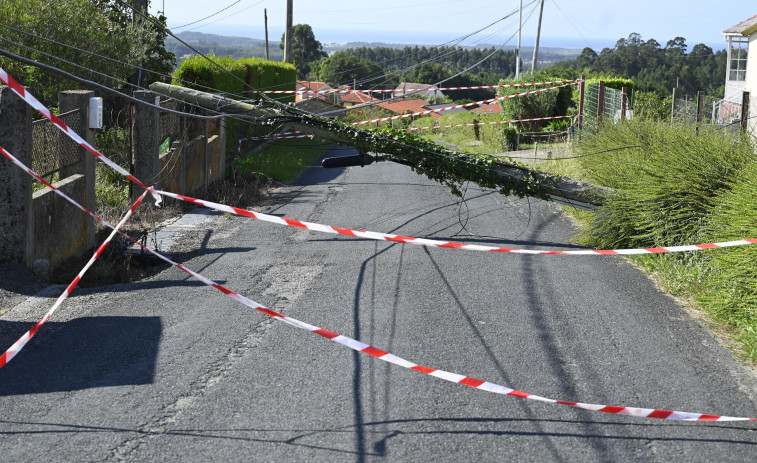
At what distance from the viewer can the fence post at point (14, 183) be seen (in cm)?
830

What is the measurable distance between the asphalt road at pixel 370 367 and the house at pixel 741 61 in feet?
83.4

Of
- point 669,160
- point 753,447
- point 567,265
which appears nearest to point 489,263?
point 567,265

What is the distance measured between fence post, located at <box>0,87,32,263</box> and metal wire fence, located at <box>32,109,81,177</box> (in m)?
0.42

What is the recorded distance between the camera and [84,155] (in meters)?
10.1

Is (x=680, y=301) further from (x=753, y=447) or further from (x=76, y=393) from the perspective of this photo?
(x=76, y=393)

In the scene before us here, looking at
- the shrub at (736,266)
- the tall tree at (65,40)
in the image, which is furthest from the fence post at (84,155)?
the shrub at (736,266)

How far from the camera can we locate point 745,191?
27.8 feet

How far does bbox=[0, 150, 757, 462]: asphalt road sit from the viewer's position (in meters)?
4.87

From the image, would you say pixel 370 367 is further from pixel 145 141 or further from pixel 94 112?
pixel 145 141

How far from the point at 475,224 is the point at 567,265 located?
10.1 feet

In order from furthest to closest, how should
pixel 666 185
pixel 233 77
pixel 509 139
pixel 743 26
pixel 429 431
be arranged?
1. pixel 743 26
2. pixel 509 139
3. pixel 233 77
4. pixel 666 185
5. pixel 429 431

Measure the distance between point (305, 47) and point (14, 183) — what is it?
101958 mm

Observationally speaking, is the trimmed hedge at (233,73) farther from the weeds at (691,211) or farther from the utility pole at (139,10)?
the weeds at (691,211)

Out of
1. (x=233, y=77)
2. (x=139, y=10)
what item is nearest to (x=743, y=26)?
(x=233, y=77)
